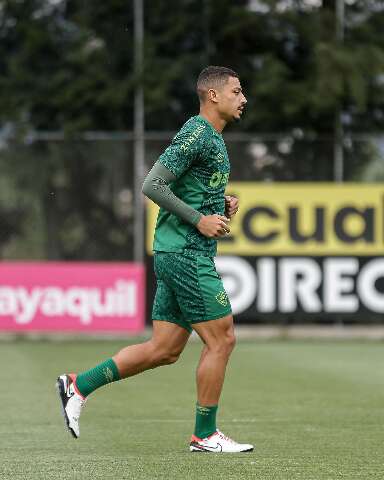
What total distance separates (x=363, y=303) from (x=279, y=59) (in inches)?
193

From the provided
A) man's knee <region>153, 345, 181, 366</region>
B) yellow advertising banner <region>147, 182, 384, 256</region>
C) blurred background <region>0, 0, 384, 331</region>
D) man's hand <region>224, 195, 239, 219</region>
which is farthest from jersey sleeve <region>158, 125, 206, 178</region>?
yellow advertising banner <region>147, 182, 384, 256</region>

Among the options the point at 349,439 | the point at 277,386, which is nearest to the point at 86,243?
the point at 277,386

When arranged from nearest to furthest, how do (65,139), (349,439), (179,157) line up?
(179,157)
(349,439)
(65,139)

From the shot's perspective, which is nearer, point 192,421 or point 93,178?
point 192,421

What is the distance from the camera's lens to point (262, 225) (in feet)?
64.6

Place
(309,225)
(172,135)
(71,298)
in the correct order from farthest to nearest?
(172,135), (309,225), (71,298)

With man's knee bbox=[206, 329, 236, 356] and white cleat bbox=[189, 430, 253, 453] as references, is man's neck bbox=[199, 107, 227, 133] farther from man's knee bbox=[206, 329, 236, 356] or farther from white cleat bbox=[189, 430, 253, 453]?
white cleat bbox=[189, 430, 253, 453]

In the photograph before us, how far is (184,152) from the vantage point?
7.61 meters

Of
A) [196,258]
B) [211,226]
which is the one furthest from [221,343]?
[211,226]

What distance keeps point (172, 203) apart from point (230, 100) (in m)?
0.74

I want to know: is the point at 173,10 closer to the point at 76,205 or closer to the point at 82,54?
the point at 82,54

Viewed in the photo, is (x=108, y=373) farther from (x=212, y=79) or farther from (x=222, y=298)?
(x=212, y=79)

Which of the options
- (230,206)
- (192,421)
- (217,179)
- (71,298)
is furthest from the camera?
(71,298)

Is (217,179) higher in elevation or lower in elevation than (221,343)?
higher
